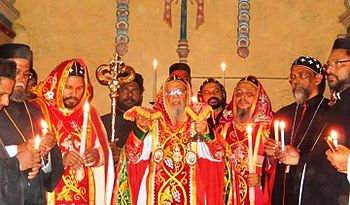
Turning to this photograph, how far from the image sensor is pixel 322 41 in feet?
31.9

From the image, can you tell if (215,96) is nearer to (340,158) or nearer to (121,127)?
(121,127)

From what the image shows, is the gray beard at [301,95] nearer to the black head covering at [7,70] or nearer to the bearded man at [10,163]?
the bearded man at [10,163]

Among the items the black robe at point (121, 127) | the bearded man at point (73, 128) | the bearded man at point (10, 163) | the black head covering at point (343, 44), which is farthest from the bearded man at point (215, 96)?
the bearded man at point (10, 163)

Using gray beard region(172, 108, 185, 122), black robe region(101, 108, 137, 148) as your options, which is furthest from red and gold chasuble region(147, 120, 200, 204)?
black robe region(101, 108, 137, 148)

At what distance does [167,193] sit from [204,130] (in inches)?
27.9

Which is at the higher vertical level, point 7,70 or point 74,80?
point 74,80

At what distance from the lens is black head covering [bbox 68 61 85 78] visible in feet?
20.3

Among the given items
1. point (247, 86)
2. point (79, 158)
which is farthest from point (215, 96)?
point (79, 158)

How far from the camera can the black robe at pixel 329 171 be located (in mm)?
4898

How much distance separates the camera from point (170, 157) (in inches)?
245

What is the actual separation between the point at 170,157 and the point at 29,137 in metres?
1.59

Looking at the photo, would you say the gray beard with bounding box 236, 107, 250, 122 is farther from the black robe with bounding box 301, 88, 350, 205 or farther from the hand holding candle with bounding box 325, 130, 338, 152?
the hand holding candle with bounding box 325, 130, 338, 152

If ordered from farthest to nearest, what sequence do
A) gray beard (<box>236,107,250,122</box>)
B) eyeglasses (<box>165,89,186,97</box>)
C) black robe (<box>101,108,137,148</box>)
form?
1. black robe (<box>101,108,137,148</box>)
2. gray beard (<box>236,107,250,122</box>)
3. eyeglasses (<box>165,89,186,97</box>)

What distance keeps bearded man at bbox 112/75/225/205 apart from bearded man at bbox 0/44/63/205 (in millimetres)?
1181
